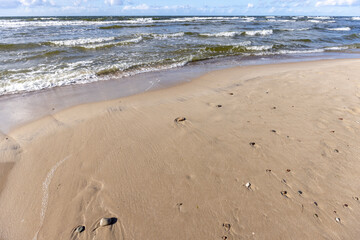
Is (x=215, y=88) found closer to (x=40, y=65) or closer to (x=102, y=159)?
(x=102, y=159)

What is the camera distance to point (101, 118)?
483 cm

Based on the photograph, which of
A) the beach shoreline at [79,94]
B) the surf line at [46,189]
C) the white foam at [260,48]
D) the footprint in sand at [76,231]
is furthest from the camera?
the white foam at [260,48]

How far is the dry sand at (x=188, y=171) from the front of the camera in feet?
8.12

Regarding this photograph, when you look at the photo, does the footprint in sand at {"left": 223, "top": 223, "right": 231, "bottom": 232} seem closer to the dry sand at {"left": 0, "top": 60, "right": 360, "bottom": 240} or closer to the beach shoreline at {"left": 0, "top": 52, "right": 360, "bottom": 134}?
the dry sand at {"left": 0, "top": 60, "right": 360, "bottom": 240}

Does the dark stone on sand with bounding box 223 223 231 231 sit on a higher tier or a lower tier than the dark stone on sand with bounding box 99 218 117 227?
lower

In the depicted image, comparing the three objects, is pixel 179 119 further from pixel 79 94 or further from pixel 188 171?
pixel 79 94

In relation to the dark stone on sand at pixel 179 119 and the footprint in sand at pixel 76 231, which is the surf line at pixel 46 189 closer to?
the footprint in sand at pixel 76 231

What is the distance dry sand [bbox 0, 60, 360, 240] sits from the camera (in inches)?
97.4

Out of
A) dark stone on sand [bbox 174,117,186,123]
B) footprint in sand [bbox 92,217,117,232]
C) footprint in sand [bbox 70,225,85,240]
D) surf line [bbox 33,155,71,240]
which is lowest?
footprint in sand [bbox 70,225,85,240]

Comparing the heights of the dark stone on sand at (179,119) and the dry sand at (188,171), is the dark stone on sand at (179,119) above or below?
above

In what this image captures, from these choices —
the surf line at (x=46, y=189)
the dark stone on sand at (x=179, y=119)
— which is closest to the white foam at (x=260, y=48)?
the dark stone on sand at (x=179, y=119)

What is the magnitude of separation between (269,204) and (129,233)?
1884mm

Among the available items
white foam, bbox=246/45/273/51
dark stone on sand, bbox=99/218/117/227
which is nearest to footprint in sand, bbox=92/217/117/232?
dark stone on sand, bbox=99/218/117/227

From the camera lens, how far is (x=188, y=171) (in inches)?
127
